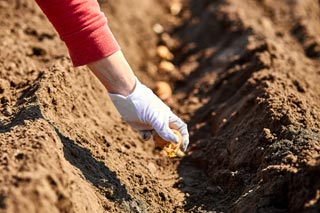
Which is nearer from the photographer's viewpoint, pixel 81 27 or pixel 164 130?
pixel 81 27

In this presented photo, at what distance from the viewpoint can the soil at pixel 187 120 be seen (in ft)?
7.20

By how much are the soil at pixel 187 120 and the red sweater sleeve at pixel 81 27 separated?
387 mm

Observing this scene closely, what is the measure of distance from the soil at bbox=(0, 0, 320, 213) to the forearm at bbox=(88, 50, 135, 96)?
0.34m

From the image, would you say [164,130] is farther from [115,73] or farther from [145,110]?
[115,73]

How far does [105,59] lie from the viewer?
2424mm

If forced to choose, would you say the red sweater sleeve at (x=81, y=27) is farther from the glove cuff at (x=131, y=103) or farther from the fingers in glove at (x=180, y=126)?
the fingers in glove at (x=180, y=126)

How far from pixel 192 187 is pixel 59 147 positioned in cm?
84

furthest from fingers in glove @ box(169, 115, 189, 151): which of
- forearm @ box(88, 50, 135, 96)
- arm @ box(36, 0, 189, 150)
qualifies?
forearm @ box(88, 50, 135, 96)

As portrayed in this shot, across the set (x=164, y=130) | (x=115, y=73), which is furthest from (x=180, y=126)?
(x=115, y=73)

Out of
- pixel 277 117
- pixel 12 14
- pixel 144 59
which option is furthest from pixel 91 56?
pixel 144 59

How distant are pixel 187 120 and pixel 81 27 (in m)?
1.57

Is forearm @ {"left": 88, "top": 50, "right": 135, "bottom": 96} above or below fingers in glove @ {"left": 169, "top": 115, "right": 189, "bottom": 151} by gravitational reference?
above

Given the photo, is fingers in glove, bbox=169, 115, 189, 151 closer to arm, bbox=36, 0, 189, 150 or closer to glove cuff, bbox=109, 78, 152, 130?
arm, bbox=36, 0, 189, 150

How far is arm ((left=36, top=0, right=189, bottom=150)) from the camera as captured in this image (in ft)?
7.53
